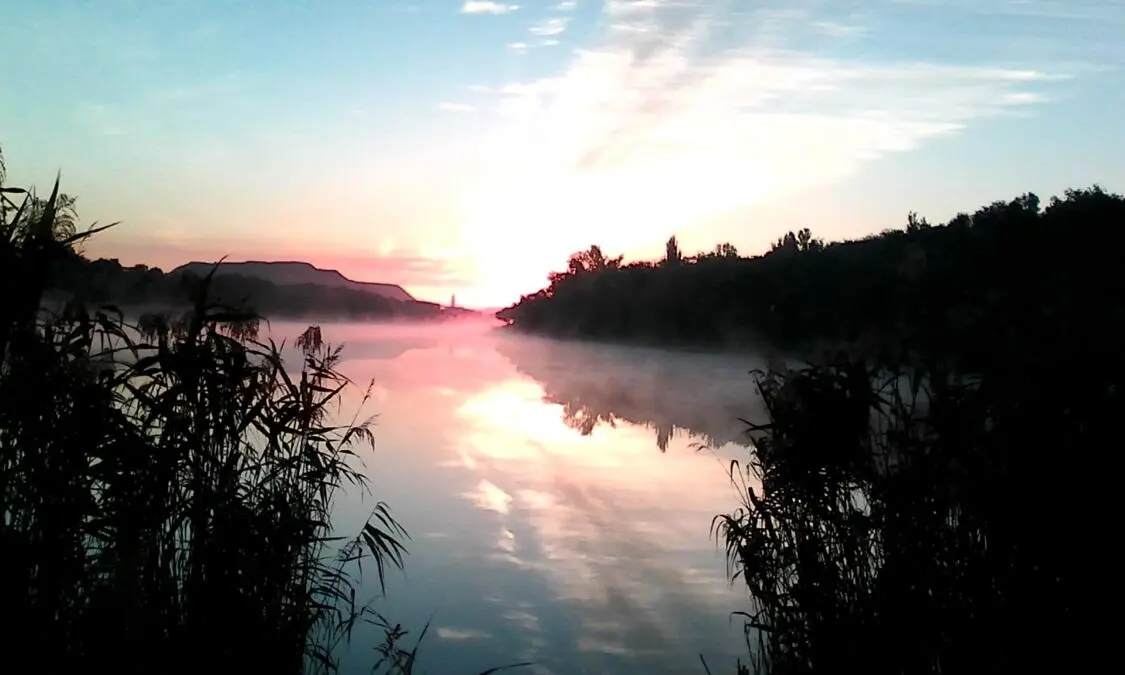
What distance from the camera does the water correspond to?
581 cm

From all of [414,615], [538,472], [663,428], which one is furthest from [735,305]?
[414,615]

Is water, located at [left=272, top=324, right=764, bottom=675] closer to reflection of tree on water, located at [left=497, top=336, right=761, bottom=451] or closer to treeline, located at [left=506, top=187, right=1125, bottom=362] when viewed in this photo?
reflection of tree on water, located at [left=497, top=336, right=761, bottom=451]

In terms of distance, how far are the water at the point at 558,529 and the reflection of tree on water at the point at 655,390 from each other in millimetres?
127

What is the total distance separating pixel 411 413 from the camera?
55.8ft

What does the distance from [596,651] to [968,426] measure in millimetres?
2597

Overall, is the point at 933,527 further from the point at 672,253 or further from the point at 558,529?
the point at 672,253

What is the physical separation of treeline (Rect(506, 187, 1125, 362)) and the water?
2.28 metres

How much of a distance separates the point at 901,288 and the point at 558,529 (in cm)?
1138

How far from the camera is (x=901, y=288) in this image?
1769 centimetres

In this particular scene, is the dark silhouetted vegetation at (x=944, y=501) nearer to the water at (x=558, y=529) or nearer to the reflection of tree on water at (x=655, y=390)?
the water at (x=558, y=529)

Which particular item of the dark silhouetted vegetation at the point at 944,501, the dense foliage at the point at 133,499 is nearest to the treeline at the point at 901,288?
the dark silhouetted vegetation at the point at 944,501

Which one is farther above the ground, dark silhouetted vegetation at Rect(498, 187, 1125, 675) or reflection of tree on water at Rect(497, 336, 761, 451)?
dark silhouetted vegetation at Rect(498, 187, 1125, 675)

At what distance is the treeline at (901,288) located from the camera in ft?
18.9

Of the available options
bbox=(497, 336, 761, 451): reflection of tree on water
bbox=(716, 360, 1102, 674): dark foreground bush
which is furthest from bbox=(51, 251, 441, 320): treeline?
bbox=(497, 336, 761, 451): reflection of tree on water
